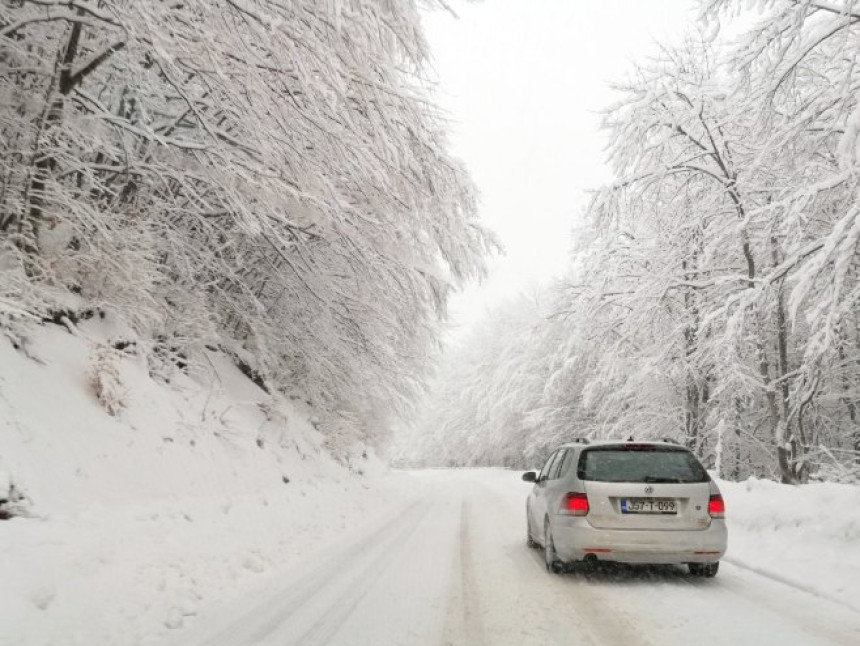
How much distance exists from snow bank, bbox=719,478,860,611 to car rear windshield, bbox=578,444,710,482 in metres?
1.41

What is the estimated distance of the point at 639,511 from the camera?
616 centimetres

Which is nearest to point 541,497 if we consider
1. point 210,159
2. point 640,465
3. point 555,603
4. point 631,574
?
point 631,574

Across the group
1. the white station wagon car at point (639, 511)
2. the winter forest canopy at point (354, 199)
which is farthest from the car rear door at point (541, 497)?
the winter forest canopy at point (354, 199)

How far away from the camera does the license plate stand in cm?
616

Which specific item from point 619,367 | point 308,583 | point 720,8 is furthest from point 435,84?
point 619,367

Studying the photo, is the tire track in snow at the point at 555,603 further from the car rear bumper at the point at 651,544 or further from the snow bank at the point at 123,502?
the snow bank at the point at 123,502

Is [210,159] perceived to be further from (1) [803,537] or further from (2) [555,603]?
(1) [803,537]

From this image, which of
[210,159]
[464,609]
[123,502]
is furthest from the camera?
[210,159]

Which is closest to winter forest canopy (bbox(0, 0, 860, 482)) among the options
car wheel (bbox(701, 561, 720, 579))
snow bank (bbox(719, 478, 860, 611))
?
snow bank (bbox(719, 478, 860, 611))

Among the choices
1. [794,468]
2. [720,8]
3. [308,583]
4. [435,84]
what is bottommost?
[308,583]

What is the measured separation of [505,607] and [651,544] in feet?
6.20

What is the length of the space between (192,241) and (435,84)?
Answer: 520 cm

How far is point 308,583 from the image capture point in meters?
5.89

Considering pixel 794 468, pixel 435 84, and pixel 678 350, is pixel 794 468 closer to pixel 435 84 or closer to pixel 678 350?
pixel 678 350
